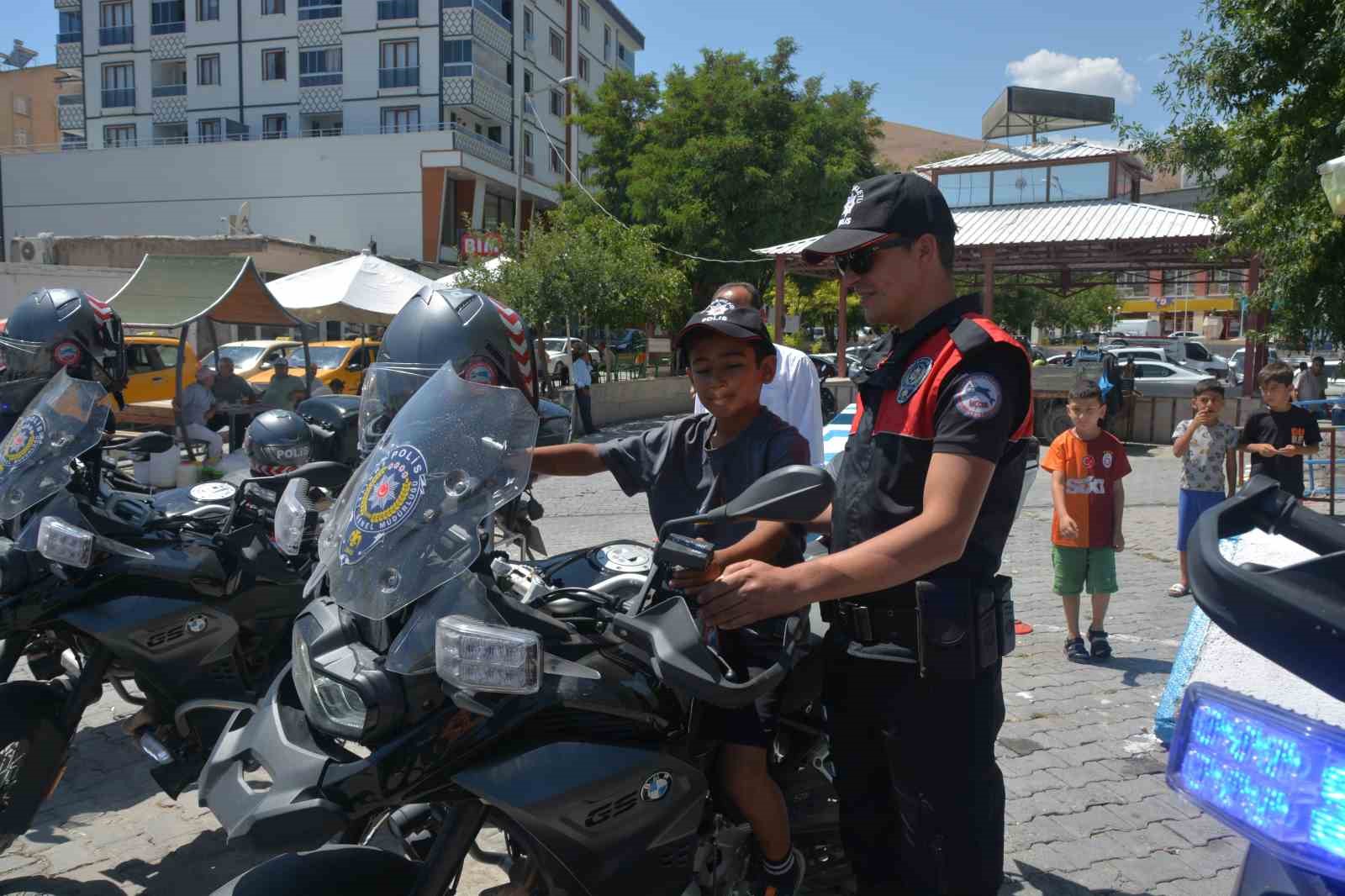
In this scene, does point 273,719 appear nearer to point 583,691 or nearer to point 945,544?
point 583,691

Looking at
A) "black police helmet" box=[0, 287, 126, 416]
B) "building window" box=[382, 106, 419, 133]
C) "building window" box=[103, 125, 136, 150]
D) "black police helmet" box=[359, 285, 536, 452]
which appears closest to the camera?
"black police helmet" box=[359, 285, 536, 452]

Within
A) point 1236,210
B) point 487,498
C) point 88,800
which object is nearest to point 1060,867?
point 487,498

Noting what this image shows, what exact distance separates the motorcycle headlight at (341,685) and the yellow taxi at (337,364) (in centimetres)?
1630

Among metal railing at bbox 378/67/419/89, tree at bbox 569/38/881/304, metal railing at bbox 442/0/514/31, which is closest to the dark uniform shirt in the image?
tree at bbox 569/38/881/304

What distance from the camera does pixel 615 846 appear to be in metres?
2.02

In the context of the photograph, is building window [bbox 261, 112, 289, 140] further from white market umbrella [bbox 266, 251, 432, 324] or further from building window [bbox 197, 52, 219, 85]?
white market umbrella [bbox 266, 251, 432, 324]

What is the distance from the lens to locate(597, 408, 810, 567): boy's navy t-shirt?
253 cm

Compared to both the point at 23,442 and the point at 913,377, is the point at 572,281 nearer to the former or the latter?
the point at 23,442

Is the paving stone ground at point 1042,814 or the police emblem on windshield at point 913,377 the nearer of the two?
the police emblem on windshield at point 913,377

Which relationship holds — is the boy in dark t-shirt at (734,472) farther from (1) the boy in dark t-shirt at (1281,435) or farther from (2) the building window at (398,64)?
(2) the building window at (398,64)

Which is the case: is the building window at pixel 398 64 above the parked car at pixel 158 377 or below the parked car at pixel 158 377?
above

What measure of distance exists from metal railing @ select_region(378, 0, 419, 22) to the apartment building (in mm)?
71

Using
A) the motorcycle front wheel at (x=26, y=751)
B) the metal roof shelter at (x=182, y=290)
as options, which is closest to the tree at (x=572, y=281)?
the metal roof shelter at (x=182, y=290)

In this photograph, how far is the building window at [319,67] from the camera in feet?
146
